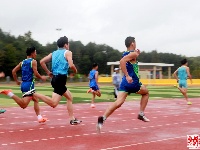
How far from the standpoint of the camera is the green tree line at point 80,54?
68.8m

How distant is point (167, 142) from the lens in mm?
7113

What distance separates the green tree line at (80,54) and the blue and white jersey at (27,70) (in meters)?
52.9

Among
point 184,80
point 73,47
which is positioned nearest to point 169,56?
point 73,47

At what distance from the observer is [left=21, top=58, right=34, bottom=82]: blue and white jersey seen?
9492 mm

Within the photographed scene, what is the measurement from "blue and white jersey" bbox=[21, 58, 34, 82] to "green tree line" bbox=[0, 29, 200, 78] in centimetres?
5290

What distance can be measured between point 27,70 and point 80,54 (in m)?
88.5

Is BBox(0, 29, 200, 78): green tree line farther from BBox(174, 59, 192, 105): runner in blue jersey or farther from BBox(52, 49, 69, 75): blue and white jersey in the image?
BBox(52, 49, 69, 75): blue and white jersey

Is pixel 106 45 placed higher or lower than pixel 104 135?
higher

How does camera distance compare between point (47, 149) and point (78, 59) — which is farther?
point (78, 59)

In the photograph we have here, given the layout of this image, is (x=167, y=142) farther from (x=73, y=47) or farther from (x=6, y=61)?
(x=73, y=47)

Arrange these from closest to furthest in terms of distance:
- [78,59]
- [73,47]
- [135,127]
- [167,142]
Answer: [167,142] → [135,127] → [78,59] → [73,47]

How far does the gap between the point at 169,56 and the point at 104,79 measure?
200 ft

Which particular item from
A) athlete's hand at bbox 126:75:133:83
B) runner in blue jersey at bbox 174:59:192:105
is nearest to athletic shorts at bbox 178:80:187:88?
runner in blue jersey at bbox 174:59:192:105

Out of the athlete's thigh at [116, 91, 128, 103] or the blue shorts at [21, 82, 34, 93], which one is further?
the blue shorts at [21, 82, 34, 93]
